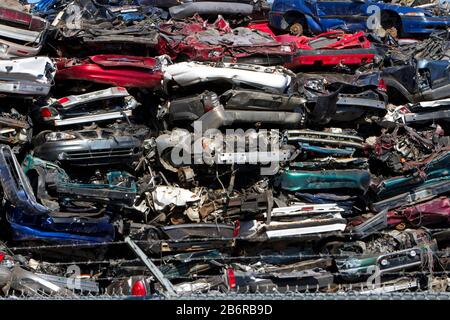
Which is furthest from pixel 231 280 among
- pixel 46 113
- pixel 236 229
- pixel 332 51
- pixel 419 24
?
pixel 419 24

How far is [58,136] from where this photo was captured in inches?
421

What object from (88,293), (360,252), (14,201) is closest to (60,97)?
(14,201)

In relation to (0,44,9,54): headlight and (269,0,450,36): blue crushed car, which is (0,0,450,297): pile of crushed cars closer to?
(0,44,9,54): headlight

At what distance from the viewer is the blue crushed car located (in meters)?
14.6

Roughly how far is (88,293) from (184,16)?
6.62 metres

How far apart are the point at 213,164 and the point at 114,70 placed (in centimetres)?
234

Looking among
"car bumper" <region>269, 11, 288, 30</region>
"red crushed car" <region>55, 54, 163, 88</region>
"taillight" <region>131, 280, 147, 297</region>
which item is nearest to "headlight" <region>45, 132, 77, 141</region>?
"red crushed car" <region>55, 54, 163, 88</region>

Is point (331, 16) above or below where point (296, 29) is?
above

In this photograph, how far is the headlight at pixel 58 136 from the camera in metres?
10.7

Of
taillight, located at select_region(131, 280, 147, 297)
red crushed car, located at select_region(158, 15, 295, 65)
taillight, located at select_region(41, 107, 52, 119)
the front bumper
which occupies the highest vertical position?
red crushed car, located at select_region(158, 15, 295, 65)

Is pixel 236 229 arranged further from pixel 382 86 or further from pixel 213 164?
pixel 382 86

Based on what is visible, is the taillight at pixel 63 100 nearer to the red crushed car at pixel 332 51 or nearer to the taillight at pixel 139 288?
the taillight at pixel 139 288

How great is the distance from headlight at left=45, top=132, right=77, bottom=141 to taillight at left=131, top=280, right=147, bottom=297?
254 cm

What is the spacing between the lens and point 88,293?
9.78 m
